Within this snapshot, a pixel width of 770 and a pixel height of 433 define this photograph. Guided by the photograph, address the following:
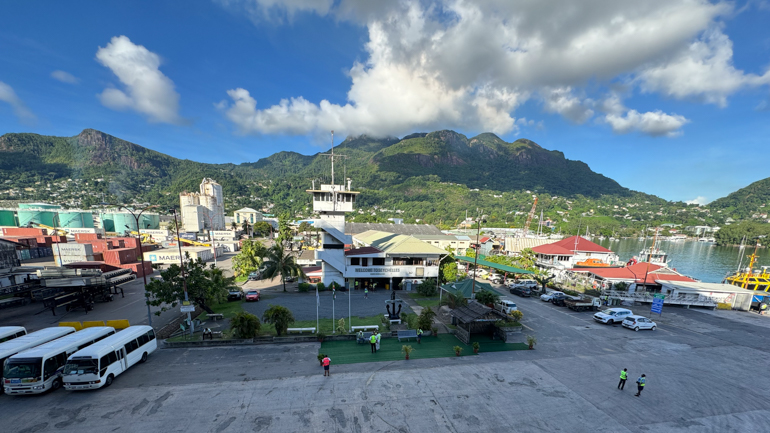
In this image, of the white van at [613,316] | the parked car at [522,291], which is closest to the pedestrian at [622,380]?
the white van at [613,316]

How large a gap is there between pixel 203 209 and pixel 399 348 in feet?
378

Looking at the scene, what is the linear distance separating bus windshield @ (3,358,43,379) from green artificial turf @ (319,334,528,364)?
38.3 feet

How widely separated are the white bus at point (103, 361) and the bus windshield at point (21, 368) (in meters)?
0.99

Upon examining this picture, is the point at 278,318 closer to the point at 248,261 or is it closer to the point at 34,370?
the point at 34,370

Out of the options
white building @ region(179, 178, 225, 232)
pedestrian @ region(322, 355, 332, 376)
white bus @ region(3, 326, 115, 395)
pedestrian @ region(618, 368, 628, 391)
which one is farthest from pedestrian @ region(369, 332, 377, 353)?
white building @ region(179, 178, 225, 232)

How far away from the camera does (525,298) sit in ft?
95.4

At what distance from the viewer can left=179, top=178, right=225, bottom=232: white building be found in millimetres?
99875

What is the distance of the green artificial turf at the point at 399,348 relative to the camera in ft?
49.0

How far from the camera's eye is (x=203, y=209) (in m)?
105

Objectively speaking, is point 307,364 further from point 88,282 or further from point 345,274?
point 88,282

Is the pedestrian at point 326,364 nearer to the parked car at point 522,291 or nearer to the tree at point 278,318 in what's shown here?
the tree at point 278,318

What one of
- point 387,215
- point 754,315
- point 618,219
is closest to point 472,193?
point 387,215

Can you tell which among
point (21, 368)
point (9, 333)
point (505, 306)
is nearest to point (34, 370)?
point (21, 368)

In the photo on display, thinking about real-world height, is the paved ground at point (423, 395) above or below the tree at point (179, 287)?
below
